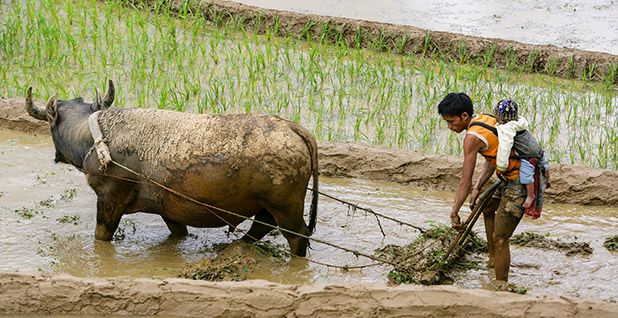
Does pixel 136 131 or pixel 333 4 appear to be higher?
pixel 333 4

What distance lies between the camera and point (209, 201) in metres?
4.50

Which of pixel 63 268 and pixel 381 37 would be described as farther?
pixel 381 37

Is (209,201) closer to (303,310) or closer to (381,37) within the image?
(303,310)

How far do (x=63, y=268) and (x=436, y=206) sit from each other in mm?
2724

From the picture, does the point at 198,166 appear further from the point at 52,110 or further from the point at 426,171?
the point at 426,171

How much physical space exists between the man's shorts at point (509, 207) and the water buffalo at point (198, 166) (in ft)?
3.70

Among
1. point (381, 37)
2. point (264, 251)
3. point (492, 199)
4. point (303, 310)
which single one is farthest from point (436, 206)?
point (381, 37)

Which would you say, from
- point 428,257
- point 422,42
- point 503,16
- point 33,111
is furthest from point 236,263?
point 503,16

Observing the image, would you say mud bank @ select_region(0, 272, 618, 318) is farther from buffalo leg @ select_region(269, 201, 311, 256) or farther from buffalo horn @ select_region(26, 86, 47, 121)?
buffalo horn @ select_region(26, 86, 47, 121)

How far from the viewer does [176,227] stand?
499 cm

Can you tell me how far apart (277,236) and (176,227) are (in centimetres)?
69

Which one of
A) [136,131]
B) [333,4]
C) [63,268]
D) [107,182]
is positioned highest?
[333,4]

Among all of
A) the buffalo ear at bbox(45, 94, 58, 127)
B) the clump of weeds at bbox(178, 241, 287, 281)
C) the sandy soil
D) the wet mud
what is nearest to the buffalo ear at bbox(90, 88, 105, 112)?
the buffalo ear at bbox(45, 94, 58, 127)

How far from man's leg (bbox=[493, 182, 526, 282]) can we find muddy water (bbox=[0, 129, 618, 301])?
199 mm
